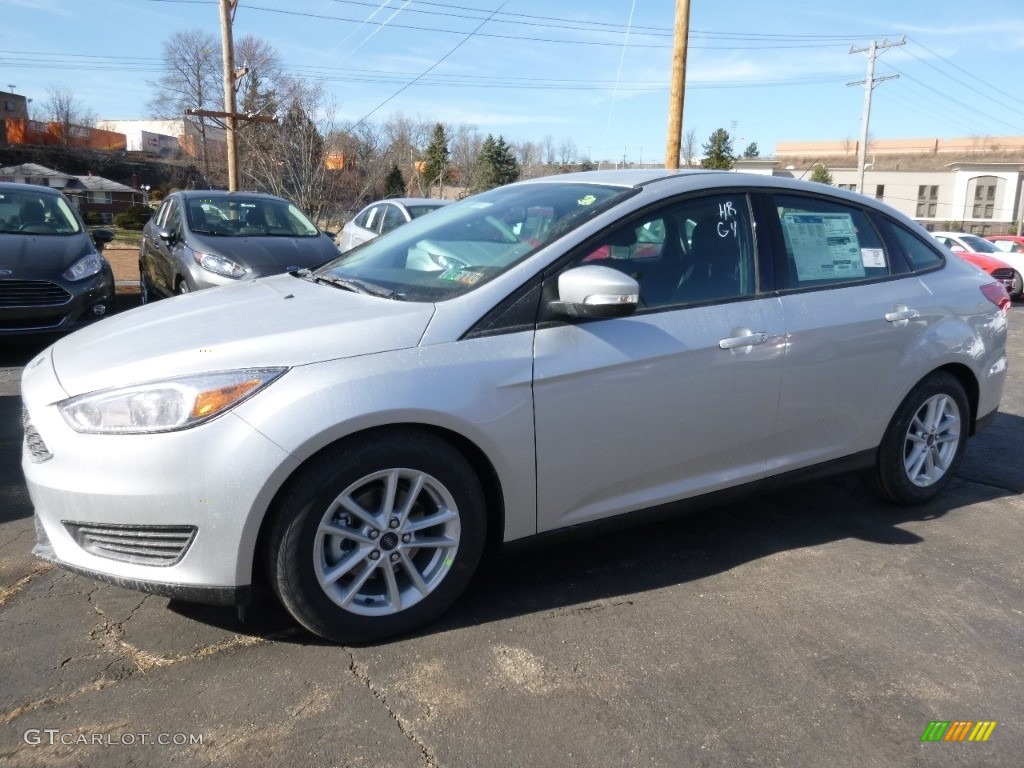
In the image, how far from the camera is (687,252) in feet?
11.5

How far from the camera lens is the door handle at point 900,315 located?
3.98m

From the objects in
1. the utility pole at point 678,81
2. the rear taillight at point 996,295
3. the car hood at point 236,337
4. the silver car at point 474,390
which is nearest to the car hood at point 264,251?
the silver car at point 474,390

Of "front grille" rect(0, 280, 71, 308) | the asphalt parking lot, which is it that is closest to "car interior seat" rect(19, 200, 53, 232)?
"front grille" rect(0, 280, 71, 308)

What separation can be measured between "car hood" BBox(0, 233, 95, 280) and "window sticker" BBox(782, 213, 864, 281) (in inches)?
254

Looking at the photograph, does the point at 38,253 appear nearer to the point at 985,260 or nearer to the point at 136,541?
the point at 136,541

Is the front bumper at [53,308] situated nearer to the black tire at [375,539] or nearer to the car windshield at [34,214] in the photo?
the car windshield at [34,214]

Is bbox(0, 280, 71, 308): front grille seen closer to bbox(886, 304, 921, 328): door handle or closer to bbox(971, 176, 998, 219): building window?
bbox(886, 304, 921, 328): door handle

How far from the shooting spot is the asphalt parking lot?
2.39 metres

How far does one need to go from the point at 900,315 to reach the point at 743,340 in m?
1.08

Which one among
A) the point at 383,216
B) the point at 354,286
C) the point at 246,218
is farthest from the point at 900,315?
the point at 383,216

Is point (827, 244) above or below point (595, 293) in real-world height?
above

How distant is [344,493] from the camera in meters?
2.69

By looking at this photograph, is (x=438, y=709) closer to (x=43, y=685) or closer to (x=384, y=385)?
(x=384, y=385)

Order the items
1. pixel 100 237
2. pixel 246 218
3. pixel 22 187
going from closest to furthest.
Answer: pixel 100 237, pixel 22 187, pixel 246 218
